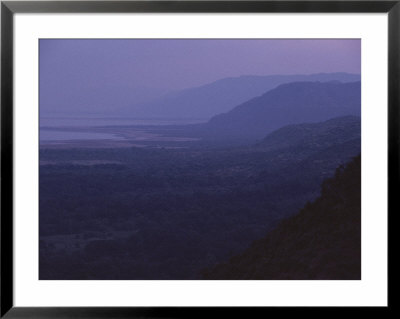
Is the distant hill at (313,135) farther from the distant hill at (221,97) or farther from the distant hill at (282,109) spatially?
the distant hill at (221,97)

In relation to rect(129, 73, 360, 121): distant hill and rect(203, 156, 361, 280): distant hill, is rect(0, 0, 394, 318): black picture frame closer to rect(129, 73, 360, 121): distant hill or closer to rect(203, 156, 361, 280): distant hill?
rect(203, 156, 361, 280): distant hill

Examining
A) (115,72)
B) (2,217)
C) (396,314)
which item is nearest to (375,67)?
(396,314)

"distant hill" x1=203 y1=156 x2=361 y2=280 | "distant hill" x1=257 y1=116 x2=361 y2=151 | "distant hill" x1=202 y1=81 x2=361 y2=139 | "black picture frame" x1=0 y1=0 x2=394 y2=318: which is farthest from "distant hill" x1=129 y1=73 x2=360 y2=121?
"black picture frame" x1=0 y1=0 x2=394 y2=318

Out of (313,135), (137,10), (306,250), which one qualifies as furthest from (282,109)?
(137,10)

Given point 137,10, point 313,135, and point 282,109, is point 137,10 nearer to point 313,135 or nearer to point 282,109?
point 313,135

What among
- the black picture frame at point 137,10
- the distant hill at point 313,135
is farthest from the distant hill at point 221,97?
the black picture frame at point 137,10
